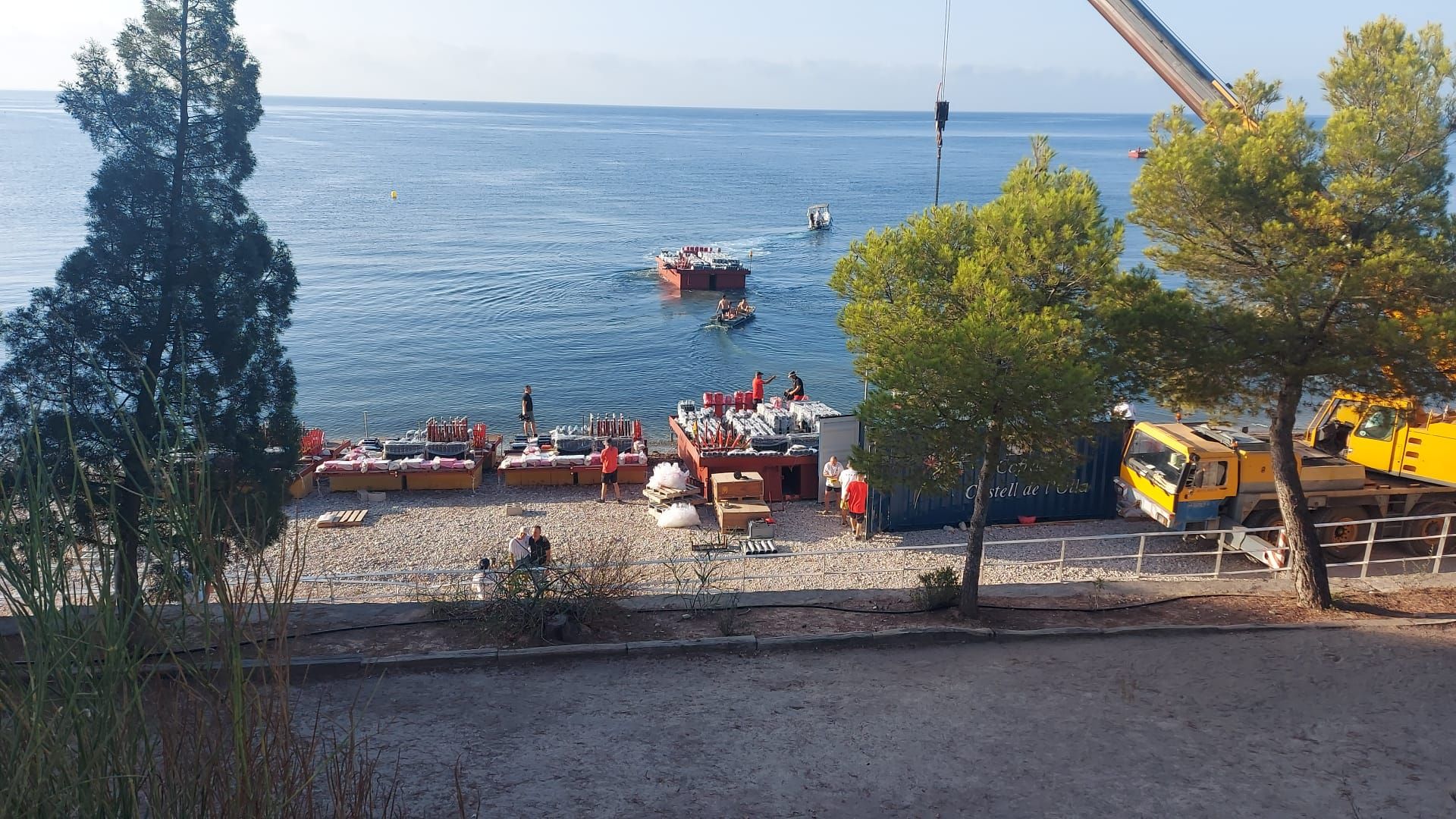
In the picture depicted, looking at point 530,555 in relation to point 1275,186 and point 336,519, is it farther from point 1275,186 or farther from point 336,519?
point 1275,186

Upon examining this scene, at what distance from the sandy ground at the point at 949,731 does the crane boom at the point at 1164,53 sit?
54.1 feet

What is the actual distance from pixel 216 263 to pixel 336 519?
951cm

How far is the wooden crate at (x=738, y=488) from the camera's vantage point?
19203mm

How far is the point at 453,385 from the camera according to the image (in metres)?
39.1

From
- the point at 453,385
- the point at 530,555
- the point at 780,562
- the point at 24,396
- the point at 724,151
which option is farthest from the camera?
the point at 724,151

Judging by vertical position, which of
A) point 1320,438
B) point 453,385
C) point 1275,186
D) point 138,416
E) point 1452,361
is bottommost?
point 453,385

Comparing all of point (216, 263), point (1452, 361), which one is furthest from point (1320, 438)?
point (216, 263)

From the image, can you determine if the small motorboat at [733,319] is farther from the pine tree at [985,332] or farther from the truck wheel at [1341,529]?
the pine tree at [985,332]

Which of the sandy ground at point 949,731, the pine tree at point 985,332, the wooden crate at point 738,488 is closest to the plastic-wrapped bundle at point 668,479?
the wooden crate at point 738,488

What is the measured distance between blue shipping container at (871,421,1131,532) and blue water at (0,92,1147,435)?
1839 cm

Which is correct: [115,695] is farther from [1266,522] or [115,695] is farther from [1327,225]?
[1266,522]

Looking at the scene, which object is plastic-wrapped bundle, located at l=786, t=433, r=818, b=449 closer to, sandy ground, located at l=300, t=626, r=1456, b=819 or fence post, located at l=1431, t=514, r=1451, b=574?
sandy ground, located at l=300, t=626, r=1456, b=819

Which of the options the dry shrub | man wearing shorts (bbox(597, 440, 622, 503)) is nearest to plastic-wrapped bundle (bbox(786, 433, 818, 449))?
man wearing shorts (bbox(597, 440, 622, 503))

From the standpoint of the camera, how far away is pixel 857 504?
18359 millimetres
